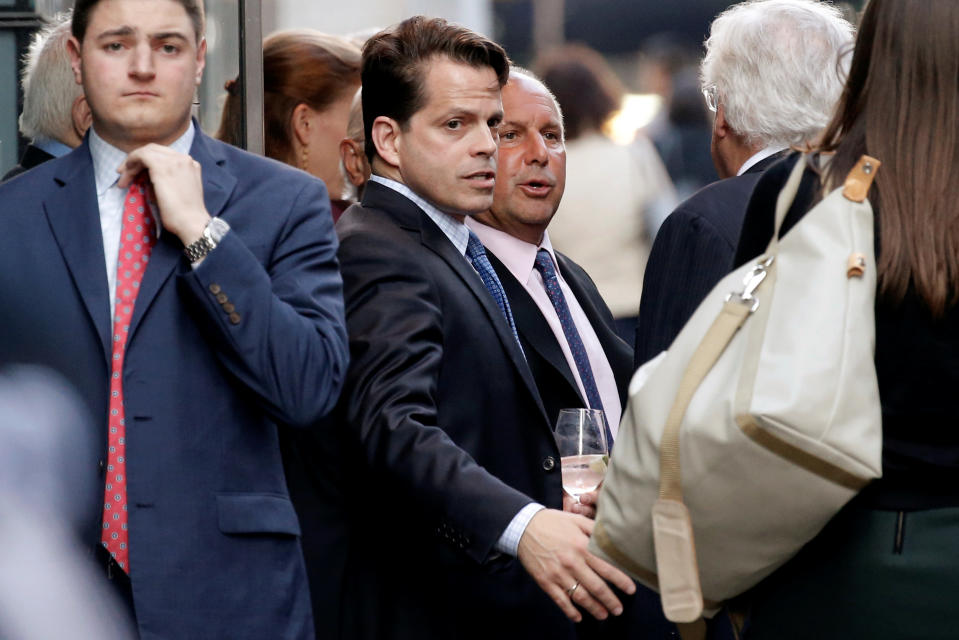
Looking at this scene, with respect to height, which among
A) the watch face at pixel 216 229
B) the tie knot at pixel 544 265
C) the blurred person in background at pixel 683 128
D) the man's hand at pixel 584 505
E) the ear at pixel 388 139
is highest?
the watch face at pixel 216 229

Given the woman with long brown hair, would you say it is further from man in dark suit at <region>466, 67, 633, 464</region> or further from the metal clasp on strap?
man in dark suit at <region>466, 67, 633, 464</region>

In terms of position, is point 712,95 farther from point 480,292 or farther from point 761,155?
point 480,292

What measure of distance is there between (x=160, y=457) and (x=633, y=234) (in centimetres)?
548

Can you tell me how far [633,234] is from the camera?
803 centimetres

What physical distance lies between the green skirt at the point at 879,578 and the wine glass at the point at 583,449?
92cm

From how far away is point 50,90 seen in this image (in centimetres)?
420

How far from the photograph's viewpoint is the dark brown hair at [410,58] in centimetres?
356

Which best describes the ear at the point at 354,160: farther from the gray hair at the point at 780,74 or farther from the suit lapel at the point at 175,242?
the suit lapel at the point at 175,242

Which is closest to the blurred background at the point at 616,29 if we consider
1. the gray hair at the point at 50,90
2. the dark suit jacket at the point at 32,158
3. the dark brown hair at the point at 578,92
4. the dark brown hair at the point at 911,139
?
the dark brown hair at the point at 578,92

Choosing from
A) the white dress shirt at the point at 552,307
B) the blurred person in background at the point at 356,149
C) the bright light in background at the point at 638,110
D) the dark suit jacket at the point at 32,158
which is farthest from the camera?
the bright light in background at the point at 638,110

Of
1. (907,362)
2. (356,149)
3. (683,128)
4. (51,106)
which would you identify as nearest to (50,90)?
(51,106)

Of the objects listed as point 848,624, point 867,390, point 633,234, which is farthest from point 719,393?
point 633,234

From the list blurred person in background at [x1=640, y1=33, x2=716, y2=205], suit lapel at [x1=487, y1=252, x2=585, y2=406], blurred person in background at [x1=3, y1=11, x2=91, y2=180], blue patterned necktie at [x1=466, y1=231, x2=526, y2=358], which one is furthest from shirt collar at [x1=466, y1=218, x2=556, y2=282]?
blurred person in background at [x1=640, y1=33, x2=716, y2=205]

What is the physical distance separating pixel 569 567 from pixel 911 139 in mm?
1012
